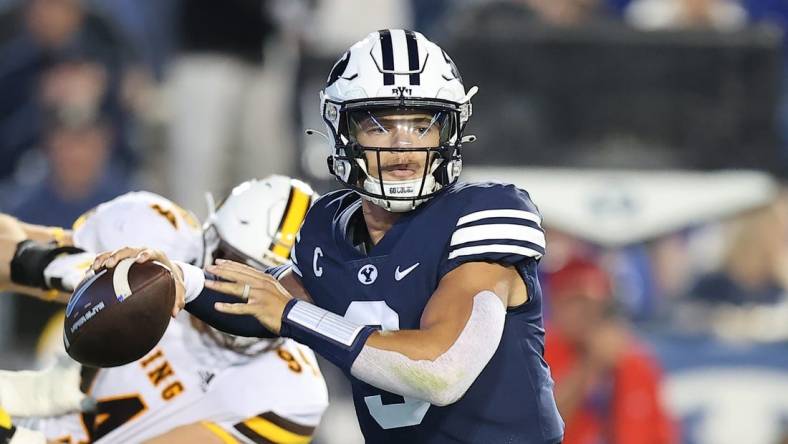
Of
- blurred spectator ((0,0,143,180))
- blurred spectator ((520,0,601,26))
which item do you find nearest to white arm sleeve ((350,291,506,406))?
blurred spectator ((520,0,601,26))

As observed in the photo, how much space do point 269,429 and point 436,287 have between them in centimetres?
91

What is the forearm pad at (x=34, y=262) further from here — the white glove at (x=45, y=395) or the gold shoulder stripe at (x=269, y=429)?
the gold shoulder stripe at (x=269, y=429)

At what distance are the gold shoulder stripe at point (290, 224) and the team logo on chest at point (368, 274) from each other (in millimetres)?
679

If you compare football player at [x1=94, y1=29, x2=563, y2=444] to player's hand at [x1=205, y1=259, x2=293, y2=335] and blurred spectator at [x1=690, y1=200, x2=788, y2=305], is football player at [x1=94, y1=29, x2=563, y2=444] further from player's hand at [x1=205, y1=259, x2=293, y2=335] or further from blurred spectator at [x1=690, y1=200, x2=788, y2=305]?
blurred spectator at [x1=690, y1=200, x2=788, y2=305]

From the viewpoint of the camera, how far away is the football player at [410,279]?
3268 millimetres

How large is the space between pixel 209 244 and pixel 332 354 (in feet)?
3.55

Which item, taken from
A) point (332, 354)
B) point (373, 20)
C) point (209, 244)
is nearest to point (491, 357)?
point (332, 354)

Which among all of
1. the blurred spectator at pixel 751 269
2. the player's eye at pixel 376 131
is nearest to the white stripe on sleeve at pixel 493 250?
the player's eye at pixel 376 131

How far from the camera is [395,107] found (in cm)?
357

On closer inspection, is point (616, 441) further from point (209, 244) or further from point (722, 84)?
point (209, 244)

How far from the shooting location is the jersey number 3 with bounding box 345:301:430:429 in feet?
11.5

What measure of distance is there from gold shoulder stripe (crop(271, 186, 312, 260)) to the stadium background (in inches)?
88.8

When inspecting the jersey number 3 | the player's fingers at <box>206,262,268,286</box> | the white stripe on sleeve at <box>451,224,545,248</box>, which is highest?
the white stripe on sleeve at <box>451,224,545,248</box>

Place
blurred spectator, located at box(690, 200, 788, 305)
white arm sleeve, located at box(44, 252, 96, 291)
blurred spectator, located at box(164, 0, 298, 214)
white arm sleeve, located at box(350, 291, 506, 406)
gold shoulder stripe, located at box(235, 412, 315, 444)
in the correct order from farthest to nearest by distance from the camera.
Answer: blurred spectator, located at box(164, 0, 298, 214) < blurred spectator, located at box(690, 200, 788, 305) < gold shoulder stripe, located at box(235, 412, 315, 444) < white arm sleeve, located at box(44, 252, 96, 291) < white arm sleeve, located at box(350, 291, 506, 406)
